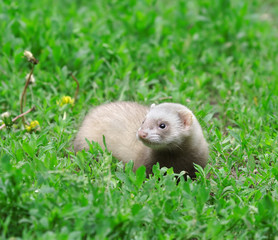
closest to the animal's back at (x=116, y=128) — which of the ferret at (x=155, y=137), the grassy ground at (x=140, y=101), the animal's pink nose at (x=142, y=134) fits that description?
the ferret at (x=155, y=137)

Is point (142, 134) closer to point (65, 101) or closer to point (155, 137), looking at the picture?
point (155, 137)

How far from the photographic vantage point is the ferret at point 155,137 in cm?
454

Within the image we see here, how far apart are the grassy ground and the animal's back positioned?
0.16m

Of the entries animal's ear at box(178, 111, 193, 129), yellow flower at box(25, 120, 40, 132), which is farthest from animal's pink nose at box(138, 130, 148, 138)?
yellow flower at box(25, 120, 40, 132)

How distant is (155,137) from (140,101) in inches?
63.8

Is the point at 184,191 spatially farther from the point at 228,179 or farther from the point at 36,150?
the point at 36,150

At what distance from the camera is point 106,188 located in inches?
161

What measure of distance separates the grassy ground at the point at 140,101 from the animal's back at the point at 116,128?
0.16 metres

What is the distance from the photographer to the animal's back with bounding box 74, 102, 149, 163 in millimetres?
4953

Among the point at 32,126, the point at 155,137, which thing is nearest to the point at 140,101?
the point at 32,126

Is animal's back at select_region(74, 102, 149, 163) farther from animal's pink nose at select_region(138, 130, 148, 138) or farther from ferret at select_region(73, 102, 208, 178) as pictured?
animal's pink nose at select_region(138, 130, 148, 138)

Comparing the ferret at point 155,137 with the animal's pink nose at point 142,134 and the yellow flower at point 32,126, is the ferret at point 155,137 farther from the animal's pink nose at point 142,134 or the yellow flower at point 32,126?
the yellow flower at point 32,126

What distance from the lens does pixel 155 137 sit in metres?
4.45

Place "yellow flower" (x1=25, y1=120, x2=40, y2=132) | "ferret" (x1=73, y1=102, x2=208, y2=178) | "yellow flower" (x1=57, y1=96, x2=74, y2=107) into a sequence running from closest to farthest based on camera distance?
"ferret" (x1=73, y1=102, x2=208, y2=178)
"yellow flower" (x1=25, y1=120, x2=40, y2=132)
"yellow flower" (x1=57, y1=96, x2=74, y2=107)
